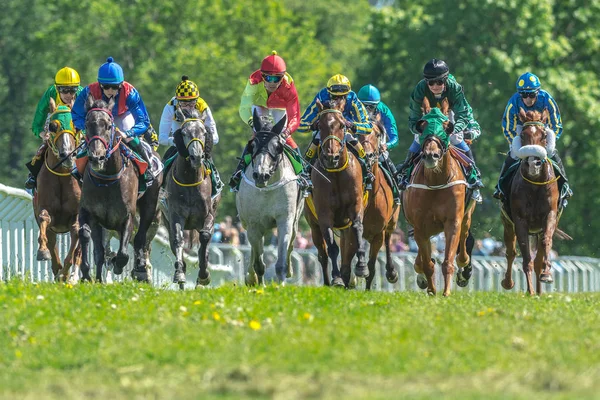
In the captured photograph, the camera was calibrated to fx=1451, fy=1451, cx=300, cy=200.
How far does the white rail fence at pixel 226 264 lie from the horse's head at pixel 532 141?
11.9 feet

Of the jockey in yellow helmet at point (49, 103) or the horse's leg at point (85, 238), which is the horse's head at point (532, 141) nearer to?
the horse's leg at point (85, 238)

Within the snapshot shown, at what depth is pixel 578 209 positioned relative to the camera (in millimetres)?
42719

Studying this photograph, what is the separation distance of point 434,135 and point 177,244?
378 cm

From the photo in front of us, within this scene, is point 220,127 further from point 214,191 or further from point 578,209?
point 214,191

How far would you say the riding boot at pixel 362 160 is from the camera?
18.7 meters

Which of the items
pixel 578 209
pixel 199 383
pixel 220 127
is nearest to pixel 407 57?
pixel 578 209

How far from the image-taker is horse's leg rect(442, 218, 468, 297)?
17547 mm

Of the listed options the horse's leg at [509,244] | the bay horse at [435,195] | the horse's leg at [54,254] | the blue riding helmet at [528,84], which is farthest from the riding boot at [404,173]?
the horse's leg at [54,254]

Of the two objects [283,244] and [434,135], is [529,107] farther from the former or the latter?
[283,244]

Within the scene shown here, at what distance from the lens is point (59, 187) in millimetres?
19422

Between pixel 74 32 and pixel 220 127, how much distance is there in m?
10.2

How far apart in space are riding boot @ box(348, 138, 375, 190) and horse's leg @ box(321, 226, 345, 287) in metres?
0.90

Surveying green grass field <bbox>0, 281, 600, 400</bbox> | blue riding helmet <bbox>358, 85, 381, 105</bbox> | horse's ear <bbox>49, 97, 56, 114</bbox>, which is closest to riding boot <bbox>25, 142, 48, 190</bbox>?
horse's ear <bbox>49, 97, 56, 114</bbox>

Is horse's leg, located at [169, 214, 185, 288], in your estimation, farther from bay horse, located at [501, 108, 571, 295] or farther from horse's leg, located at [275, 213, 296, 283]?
bay horse, located at [501, 108, 571, 295]
